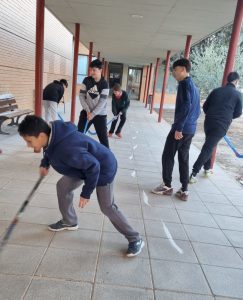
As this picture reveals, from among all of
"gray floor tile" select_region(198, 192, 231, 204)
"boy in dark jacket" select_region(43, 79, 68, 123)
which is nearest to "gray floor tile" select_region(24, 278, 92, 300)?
"gray floor tile" select_region(198, 192, 231, 204)

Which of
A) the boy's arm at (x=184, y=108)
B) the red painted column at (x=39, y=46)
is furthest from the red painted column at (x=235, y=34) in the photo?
the red painted column at (x=39, y=46)

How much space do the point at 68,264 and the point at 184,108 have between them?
2433 mm

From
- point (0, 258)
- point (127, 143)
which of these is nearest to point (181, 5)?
point (127, 143)

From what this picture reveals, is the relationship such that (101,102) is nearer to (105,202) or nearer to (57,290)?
(105,202)

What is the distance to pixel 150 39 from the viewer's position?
418 inches

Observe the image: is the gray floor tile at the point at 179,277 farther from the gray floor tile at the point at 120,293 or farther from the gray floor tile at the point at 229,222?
the gray floor tile at the point at 229,222

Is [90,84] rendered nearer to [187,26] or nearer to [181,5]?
[181,5]

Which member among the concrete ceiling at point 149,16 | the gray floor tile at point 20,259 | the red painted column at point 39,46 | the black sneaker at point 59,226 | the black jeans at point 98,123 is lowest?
the gray floor tile at point 20,259

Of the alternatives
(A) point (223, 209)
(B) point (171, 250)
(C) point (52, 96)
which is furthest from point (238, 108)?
(C) point (52, 96)

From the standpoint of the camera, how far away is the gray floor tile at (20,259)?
255 cm

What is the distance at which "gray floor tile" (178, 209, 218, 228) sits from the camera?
149 inches

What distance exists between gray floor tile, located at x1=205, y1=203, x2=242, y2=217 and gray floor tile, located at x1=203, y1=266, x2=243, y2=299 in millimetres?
1349

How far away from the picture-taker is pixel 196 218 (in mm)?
3924

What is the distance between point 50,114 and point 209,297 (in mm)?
6045
